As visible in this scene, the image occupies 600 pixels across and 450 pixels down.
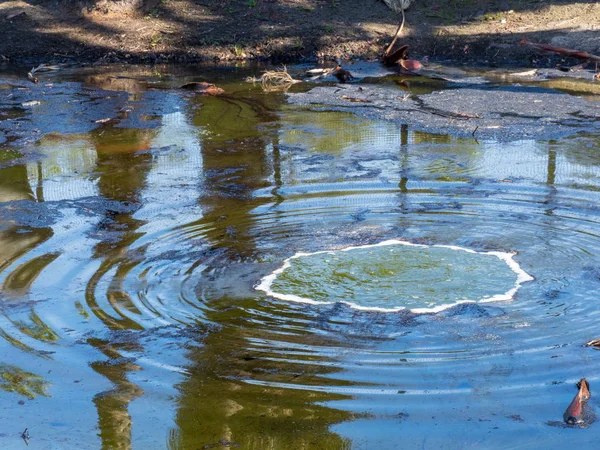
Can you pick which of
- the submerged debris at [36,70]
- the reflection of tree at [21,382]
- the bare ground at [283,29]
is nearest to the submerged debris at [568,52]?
the bare ground at [283,29]

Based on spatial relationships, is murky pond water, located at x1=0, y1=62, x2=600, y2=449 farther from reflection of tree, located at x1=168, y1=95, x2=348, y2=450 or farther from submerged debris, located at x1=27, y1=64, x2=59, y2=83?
submerged debris, located at x1=27, y1=64, x2=59, y2=83

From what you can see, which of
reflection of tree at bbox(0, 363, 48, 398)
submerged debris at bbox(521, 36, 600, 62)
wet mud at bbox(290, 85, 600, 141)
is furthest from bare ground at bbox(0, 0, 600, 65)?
reflection of tree at bbox(0, 363, 48, 398)

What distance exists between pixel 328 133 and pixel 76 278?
15.0 ft

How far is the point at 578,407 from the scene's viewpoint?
3463 mm

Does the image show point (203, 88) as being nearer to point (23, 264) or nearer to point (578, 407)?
point (23, 264)

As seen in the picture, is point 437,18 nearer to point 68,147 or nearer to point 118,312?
point 68,147

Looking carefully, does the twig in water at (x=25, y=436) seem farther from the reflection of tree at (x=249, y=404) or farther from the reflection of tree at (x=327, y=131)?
the reflection of tree at (x=327, y=131)

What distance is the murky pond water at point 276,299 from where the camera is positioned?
3537 mm

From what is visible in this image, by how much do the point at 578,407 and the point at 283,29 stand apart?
13.3 metres

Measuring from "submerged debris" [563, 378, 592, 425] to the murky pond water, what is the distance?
5 cm

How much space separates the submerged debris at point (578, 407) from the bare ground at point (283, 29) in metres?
11.3

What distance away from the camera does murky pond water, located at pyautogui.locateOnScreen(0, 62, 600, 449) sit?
139 inches

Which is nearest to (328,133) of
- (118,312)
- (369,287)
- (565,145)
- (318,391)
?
(565,145)

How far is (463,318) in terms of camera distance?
14.8 feet
